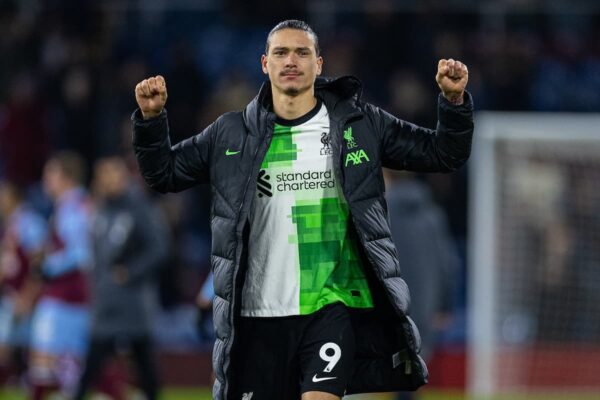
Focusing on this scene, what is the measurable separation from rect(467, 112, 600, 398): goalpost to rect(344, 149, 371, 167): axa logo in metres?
8.82

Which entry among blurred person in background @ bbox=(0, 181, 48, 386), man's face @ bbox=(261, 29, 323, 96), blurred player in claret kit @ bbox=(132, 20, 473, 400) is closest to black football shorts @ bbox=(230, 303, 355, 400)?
blurred player in claret kit @ bbox=(132, 20, 473, 400)

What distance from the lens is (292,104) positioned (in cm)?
629

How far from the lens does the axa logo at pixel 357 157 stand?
615cm

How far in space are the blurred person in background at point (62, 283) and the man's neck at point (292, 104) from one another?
20.3 ft

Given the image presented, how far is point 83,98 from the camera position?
17.5m

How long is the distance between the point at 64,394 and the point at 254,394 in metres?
6.69

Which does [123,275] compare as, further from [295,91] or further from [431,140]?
[431,140]

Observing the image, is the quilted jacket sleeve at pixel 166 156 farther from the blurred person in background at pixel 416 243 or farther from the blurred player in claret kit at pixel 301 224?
the blurred person in background at pixel 416 243

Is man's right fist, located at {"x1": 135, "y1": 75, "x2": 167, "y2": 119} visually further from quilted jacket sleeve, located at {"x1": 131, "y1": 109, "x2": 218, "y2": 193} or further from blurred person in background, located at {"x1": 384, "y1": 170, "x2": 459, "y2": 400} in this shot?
blurred person in background, located at {"x1": 384, "y1": 170, "x2": 459, "y2": 400}

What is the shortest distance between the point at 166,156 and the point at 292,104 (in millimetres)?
602

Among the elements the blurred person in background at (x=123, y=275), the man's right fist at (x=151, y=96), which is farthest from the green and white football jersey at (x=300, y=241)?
the blurred person in background at (x=123, y=275)

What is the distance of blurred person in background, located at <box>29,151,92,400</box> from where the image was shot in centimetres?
1224

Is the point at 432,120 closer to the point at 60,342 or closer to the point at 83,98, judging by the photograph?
the point at 83,98

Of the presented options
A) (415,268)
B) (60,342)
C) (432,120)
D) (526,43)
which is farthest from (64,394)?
(526,43)
